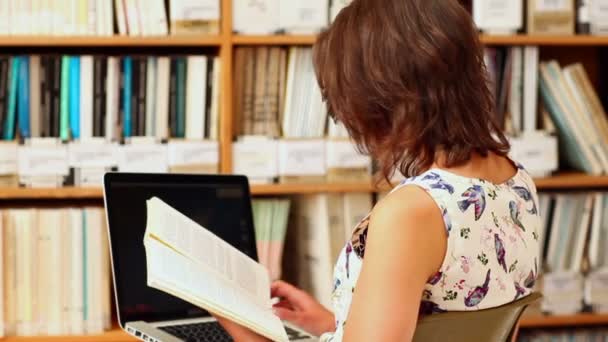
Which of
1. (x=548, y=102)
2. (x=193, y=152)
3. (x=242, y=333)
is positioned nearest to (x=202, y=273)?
(x=242, y=333)

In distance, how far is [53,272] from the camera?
214 cm

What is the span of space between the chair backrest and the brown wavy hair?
0.19 m

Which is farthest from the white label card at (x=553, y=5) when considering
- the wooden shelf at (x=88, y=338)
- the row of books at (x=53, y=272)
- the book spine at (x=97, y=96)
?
the wooden shelf at (x=88, y=338)

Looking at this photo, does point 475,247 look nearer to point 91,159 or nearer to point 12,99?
point 91,159

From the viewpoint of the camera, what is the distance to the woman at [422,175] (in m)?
1.08

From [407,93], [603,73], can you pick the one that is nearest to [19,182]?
[407,93]

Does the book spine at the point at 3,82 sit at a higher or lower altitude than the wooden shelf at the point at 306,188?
higher

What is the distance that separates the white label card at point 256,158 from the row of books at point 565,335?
2.61 feet

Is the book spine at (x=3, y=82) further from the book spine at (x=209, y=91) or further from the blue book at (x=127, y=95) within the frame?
the book spine at (x=209, y=91)

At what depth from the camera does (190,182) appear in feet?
6.02

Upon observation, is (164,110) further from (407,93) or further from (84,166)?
(407,93)

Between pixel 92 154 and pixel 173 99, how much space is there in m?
0.23

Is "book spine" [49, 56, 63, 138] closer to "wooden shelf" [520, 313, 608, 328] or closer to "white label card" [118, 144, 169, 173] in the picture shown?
"white label card" [118, 144, 169, 173]

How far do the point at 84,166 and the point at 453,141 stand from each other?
1175mm
